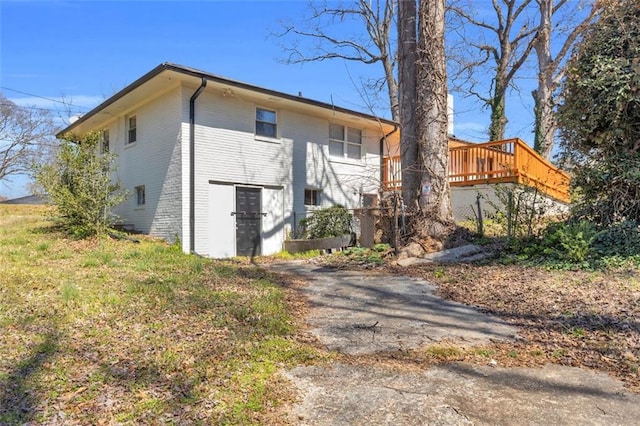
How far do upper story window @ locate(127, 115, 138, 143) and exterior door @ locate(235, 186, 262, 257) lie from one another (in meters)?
4.41

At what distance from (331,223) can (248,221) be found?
2.43m

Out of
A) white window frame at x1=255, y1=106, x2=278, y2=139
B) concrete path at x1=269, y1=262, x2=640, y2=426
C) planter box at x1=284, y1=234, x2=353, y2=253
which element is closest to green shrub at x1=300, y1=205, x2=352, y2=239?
planter box at x1=284, y1=234, x2=353, y2=253

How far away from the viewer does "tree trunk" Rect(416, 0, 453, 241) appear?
8.94 metres

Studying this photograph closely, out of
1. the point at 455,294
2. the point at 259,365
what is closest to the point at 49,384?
the point at 259,365

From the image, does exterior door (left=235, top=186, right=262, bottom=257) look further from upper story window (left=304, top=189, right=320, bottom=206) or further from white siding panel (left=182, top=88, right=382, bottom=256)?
upper story window (left=304, top=189, right=320, bottom=206)

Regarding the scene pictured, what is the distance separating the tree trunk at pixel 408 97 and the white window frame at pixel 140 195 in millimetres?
7916

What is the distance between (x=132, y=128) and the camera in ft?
43.5

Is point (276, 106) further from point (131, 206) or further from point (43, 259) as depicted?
point (43, 259)

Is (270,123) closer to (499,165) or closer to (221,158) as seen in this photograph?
(221,158)

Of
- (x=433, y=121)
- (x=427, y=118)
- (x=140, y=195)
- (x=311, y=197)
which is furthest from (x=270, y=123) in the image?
(x=433, y=121)

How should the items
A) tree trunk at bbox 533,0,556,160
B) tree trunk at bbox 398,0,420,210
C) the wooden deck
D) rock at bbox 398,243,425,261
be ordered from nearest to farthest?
rock at bbox 398,243,425,261 → tree trunk at bbox 398,0,420,210 → the wooden deck → tree trunk at bbox 533,0,556,160

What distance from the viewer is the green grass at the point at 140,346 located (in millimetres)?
2648

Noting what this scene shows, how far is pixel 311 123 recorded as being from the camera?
1355 centimetres

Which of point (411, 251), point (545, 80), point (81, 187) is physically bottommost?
point (411, 251)
